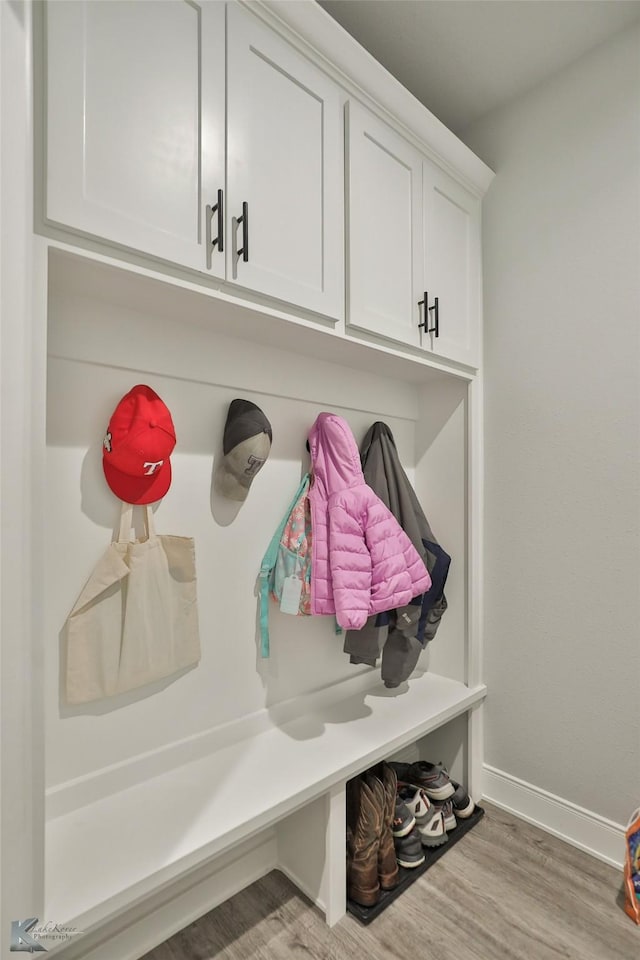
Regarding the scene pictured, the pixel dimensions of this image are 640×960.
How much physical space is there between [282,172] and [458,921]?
2132 mm

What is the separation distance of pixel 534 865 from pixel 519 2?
2.76 metres

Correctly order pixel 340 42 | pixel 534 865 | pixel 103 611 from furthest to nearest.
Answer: pixel 534 865 < pixel 340 42 < pixel 103 611

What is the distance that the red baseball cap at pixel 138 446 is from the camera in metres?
1.28

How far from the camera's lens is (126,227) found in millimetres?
1043

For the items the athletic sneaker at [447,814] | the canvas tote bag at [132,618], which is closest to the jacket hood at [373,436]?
the canvas tote bag at [132,618]

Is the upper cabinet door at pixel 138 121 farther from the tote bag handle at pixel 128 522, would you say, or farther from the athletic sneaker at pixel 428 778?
the athletic sneaker at pixel 428 778

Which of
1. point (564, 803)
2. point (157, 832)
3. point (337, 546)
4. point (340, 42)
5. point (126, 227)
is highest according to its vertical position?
point (340, 42)

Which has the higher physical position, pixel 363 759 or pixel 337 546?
pixel 337 546

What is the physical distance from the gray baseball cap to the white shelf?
78 cm

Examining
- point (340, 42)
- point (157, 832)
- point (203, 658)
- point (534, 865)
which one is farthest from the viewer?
point (534, 865)

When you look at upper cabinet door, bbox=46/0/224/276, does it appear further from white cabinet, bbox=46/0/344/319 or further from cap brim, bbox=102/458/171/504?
cap brim, bbox=102/458/171/504

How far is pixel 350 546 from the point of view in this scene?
1.54m

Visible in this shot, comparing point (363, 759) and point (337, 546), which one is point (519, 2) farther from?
point (363, 759)

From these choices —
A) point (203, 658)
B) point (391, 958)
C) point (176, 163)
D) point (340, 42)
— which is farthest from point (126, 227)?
point (391, 958)
